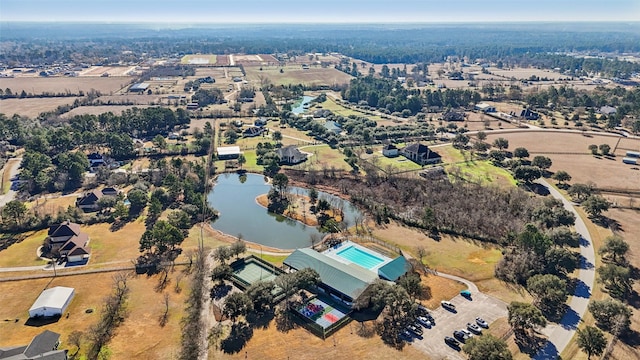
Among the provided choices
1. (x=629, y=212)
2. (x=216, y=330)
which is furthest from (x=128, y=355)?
(x=629, y=212)

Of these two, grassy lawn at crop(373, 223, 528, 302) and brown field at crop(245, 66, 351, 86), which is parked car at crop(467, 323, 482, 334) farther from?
brown field at crop(245, 66, 351, 86)

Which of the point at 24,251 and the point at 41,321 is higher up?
the point at 41,321

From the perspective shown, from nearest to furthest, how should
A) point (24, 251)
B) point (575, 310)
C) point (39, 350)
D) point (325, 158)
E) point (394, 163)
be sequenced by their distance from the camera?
point (39, 350) → point (575, 310) → point (24, 251) → point (394, 163) → point (325, 158)

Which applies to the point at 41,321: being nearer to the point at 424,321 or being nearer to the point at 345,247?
the point at 345,247

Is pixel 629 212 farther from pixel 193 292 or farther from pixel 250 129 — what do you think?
pixel 250 129

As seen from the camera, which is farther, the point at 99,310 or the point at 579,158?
the point at 579,158

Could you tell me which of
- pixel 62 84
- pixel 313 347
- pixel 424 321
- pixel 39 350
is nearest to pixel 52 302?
pixel 39 350
